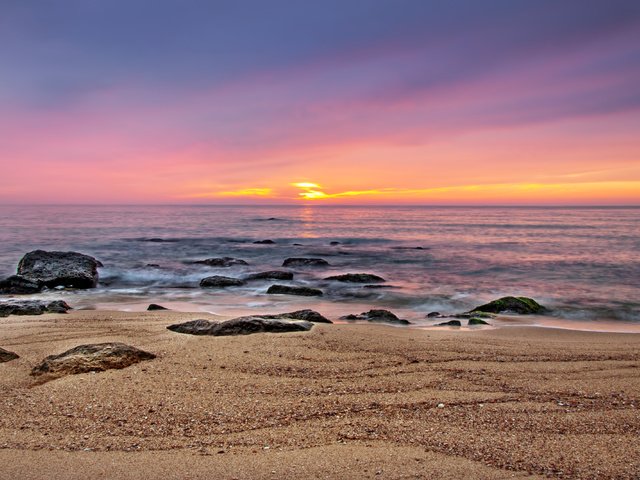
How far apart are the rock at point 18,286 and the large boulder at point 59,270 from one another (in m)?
0.26

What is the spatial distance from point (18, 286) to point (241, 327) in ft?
33.8

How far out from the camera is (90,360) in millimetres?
5461

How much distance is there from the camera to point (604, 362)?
614 cm

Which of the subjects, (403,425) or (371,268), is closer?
(403,425)

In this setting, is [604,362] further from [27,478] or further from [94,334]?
[94,334]

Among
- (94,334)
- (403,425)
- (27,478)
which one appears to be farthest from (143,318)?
(403,425)

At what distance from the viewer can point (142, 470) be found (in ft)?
11.4

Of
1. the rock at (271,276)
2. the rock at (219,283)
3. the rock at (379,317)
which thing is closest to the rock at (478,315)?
the rock at (379,317)

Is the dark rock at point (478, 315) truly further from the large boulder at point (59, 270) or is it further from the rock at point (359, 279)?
the large boulder at point (59, 270)

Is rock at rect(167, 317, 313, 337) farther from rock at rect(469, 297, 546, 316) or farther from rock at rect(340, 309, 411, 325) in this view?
rock at rect(469, 297, 546, 316)

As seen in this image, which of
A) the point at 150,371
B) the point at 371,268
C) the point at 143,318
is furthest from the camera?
the point at 371,268

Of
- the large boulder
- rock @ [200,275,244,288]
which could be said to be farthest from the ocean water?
the large boulder

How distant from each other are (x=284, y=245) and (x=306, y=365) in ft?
102

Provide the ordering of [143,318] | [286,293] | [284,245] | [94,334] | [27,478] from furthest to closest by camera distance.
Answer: [284,245], [286,293], [143,318], [94,334], [27,478]
